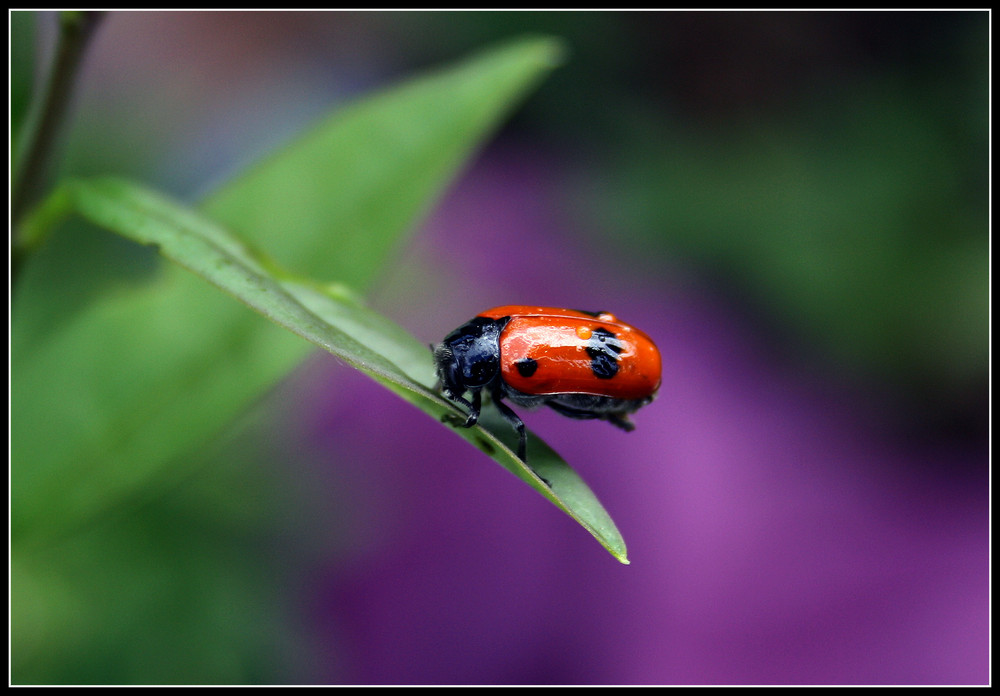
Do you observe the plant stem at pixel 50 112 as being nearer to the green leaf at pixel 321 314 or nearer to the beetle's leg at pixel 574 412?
the green leaf at pixel 321 314

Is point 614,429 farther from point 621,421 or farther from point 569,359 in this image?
point 569,359

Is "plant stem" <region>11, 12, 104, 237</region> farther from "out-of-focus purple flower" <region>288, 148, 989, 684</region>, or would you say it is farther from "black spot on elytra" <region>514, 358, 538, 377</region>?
"out-of-focus purple flower" <region>288, 148, 989, 684</region>

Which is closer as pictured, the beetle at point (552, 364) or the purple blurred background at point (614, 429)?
the beetle at point (552, 364)

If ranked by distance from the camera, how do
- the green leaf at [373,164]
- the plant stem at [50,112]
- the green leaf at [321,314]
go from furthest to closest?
the green leaf at [373,164]
the plant stem at [50,112]
the green leaf at [321,314]

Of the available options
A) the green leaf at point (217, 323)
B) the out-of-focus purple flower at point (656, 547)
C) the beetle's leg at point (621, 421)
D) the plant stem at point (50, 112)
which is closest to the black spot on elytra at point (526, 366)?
the beetle's leg at point (621, 421)

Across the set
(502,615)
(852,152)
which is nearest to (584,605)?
(502,615)

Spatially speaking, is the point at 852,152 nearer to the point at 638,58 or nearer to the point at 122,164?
the point at 638,58
